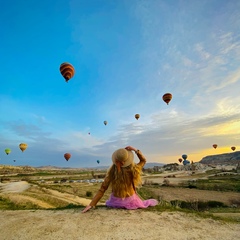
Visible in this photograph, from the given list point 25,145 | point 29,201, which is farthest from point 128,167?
point 25,145

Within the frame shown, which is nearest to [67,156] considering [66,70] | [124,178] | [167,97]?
[167,97]

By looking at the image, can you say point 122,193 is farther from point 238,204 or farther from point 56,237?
point 238,204

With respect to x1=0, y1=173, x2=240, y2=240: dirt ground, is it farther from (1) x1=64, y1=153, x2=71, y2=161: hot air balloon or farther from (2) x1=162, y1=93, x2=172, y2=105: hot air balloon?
(1) x1=64, y1=153, x2=71, y2=161: hot air balloon

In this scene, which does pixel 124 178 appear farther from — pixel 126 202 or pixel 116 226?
pixel 116 226

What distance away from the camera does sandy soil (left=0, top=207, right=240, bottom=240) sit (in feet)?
21.1

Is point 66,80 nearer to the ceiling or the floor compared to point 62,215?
nearer to the ceiling

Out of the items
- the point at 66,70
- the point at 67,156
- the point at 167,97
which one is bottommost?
the point at 67,156

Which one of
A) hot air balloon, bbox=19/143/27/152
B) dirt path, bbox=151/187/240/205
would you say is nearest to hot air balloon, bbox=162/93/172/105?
dirt path, bbox=151/187/240/205

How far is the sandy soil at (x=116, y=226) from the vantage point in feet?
21.1

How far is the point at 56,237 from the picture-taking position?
649cm

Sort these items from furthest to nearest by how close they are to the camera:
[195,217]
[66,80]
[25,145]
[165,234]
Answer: [25,145] < [66,80] < [195,217] < [165,234]

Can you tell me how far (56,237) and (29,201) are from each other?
12282mm

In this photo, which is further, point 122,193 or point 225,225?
point 122,193

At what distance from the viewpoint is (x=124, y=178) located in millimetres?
8234
